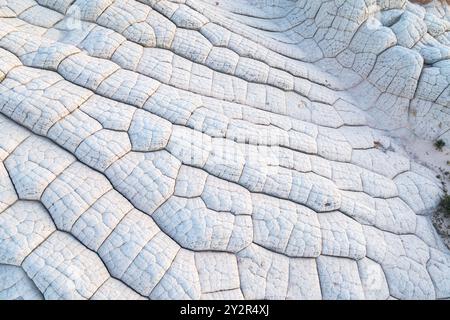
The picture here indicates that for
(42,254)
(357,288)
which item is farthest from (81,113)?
(357,288)

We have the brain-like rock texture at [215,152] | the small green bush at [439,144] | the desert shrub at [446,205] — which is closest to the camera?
the brain-like rock texture at [215,152]

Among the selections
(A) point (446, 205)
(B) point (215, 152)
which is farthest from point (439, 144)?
(B) point (215, 152)

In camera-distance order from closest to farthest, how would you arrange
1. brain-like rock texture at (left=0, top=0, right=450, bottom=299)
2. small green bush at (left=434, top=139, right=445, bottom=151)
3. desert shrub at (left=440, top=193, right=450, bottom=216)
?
brain-like rock texture at (left=0, top=0, right=450, bottom=299), desert shrub at (left=440, top=193, right=450, bottom=216), small green bush at (left=434, top=139, right=445, bottom=151)

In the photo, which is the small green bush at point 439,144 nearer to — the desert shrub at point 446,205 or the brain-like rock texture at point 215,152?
the brain-like rock texture at point 215,152

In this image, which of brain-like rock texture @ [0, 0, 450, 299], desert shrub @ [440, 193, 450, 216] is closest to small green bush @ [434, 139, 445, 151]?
brain-like rock texture @ [0, 0, 450, 299]

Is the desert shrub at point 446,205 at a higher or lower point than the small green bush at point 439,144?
lower

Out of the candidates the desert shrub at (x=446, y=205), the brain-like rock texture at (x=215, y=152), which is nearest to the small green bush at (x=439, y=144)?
the brain-like rock texture at (x=215, y=152)

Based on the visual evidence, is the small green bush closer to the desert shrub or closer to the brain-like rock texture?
the brain-like rock texture

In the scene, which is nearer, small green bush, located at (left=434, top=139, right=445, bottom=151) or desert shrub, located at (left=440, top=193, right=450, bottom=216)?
desert shrub, located at (left=440, top=193, right=450, bottom=216)
